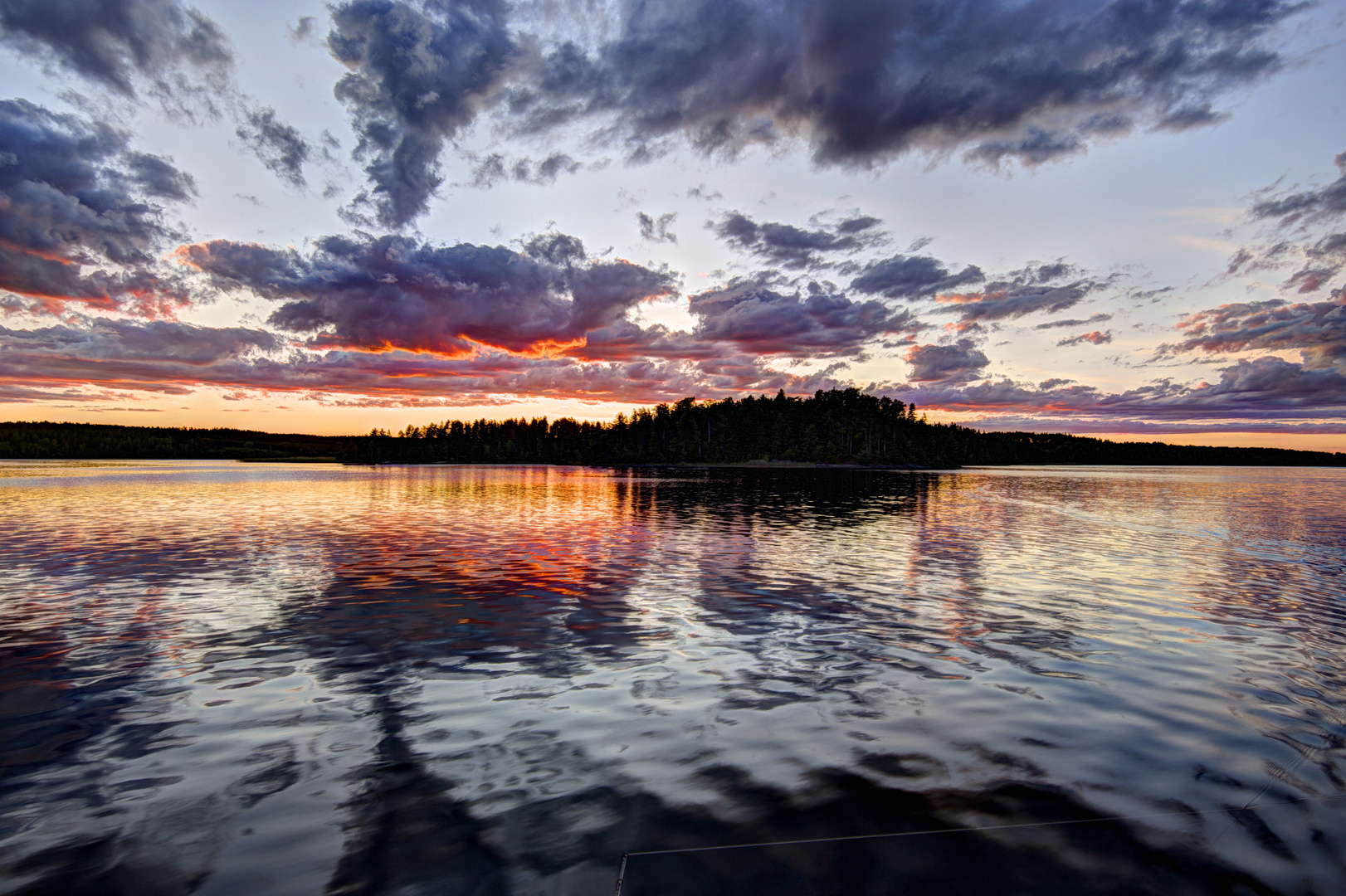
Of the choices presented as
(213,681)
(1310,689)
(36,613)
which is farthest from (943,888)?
(36,613)

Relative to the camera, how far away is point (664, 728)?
10000mm

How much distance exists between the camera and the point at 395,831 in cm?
718

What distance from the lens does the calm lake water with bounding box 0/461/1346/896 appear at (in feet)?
21.9

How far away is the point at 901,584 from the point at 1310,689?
10499 millimetres

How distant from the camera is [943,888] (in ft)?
20.5

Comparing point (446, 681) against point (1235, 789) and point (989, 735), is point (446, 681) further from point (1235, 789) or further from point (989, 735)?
point (1235, 789)

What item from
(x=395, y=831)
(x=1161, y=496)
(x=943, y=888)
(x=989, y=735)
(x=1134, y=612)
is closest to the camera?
(x=943, y=888)

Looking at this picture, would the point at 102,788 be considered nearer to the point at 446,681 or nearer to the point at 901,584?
the point at 446,681

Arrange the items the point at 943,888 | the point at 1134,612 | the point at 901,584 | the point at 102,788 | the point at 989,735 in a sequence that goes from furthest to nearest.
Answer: the point at 901,584
the point at 1134,612
the point at 989,735
the point at 102,788
the point at 943,888

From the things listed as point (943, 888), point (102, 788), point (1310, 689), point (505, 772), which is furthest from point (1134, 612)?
point (102, 788)

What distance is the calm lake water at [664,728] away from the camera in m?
6.68

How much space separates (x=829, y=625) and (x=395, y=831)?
460 inches

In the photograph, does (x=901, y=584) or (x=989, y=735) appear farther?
(x=901, y=584)

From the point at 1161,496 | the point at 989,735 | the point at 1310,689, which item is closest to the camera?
the point at 989,735
